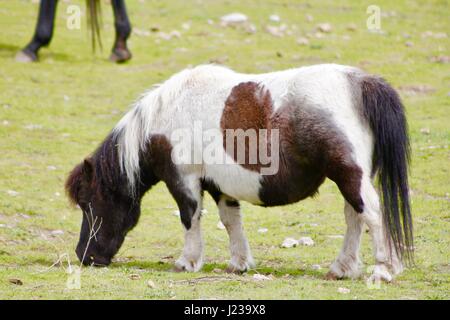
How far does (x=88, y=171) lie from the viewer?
866cm

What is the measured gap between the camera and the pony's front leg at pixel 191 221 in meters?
8.06

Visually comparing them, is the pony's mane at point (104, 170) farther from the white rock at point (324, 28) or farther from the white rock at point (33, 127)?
the white rock at point (324, 28)

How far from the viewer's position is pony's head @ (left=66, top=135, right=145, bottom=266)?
8.54 meters

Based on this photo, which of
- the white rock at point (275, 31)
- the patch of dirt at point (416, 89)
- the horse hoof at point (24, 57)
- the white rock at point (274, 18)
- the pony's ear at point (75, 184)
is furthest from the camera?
the white rock at point (274, 18)

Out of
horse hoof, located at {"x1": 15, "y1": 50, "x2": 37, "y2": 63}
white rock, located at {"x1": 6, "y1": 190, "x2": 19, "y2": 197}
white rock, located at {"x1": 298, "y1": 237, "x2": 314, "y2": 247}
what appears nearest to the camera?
white rock, located at {"x1": 298, "y1": 237, "x2": 314, "y2": 247}

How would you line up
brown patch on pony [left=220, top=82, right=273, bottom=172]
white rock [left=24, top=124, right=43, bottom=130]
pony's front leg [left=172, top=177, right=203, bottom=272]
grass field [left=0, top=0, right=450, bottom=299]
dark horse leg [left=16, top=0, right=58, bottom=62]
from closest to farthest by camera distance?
grass field [left=0, top=0, right=450, bottom=299]
brown patch on pony [left=220, top=82, right=273, bottom=172]
pony's front leg [left=172, top=177, right=203, bottom=272]
white rock [left=24, top=124, right=43, bottom=130]
dark horse leg [left=16, top=0, right=58, bottom=62]

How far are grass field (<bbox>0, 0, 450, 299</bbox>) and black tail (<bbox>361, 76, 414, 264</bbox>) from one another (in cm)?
48

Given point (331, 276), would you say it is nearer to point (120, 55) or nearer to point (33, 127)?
point (33, 127)

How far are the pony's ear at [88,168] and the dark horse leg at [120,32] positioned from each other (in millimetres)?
10473

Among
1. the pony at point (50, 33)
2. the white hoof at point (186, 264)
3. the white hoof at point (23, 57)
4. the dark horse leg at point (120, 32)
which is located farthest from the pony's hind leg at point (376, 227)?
the white hoof at point (23, 57)

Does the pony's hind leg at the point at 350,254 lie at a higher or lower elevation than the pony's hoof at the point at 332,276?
higher

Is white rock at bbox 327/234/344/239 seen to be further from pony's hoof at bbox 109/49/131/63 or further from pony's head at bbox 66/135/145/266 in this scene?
pony's hoof at bbox 109/49/131/63

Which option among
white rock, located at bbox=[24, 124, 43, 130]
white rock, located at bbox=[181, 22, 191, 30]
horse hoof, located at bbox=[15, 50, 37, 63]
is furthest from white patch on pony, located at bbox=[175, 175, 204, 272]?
white rock, located at bbox=[181, 22, 191, 30]

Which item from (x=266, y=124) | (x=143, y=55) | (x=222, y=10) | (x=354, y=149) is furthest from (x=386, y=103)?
(x=222, y=10)
